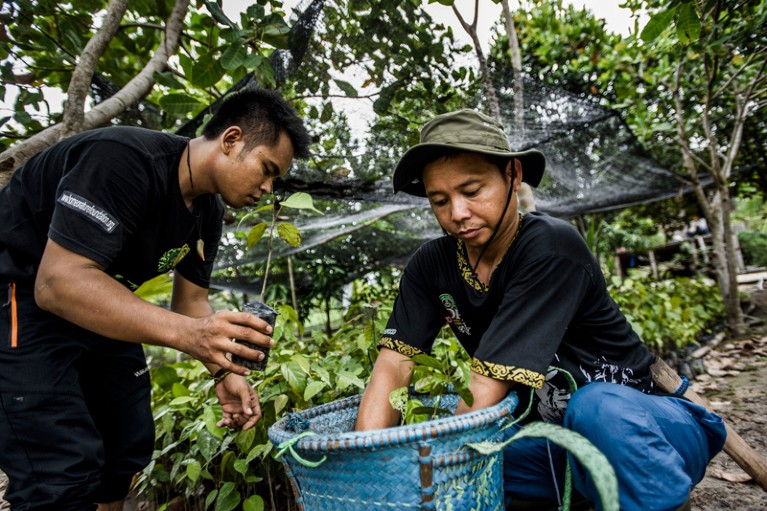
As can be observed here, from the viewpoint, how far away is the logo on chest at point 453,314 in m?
1.59

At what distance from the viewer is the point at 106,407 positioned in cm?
166

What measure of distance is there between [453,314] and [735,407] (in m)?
2.71

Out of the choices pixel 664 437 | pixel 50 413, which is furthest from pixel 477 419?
pixel 50 413

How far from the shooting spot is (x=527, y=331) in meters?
1.18

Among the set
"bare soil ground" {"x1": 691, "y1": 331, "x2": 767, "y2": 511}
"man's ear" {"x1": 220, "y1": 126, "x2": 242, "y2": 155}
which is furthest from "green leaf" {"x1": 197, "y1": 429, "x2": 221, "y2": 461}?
"bare soil ground" {"x1": 691, "y1": 331, "x2": 767, "y2": 511}

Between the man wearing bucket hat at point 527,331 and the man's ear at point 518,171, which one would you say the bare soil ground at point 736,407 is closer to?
the man wearing bucket hat at point 527,331

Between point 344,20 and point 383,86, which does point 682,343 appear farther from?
point 344,20

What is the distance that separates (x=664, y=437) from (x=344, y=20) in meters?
2.23

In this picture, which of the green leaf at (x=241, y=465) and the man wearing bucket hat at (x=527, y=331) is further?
the green leaf at (x=241, y=465)

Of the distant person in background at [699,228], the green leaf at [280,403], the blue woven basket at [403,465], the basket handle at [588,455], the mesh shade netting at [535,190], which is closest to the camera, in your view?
the basket handle at [588,455]

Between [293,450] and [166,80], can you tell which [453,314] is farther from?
[166,80]

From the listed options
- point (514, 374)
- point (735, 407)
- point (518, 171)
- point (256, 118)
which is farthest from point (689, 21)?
point (735, 407)

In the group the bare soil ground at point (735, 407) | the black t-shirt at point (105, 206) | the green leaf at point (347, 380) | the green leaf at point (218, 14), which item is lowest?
the bare soil ground at point (735, 407)

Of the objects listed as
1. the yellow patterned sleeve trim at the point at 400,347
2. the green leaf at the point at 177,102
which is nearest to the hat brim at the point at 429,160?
the yellow patterned sleeve trim at the point at 400,347
